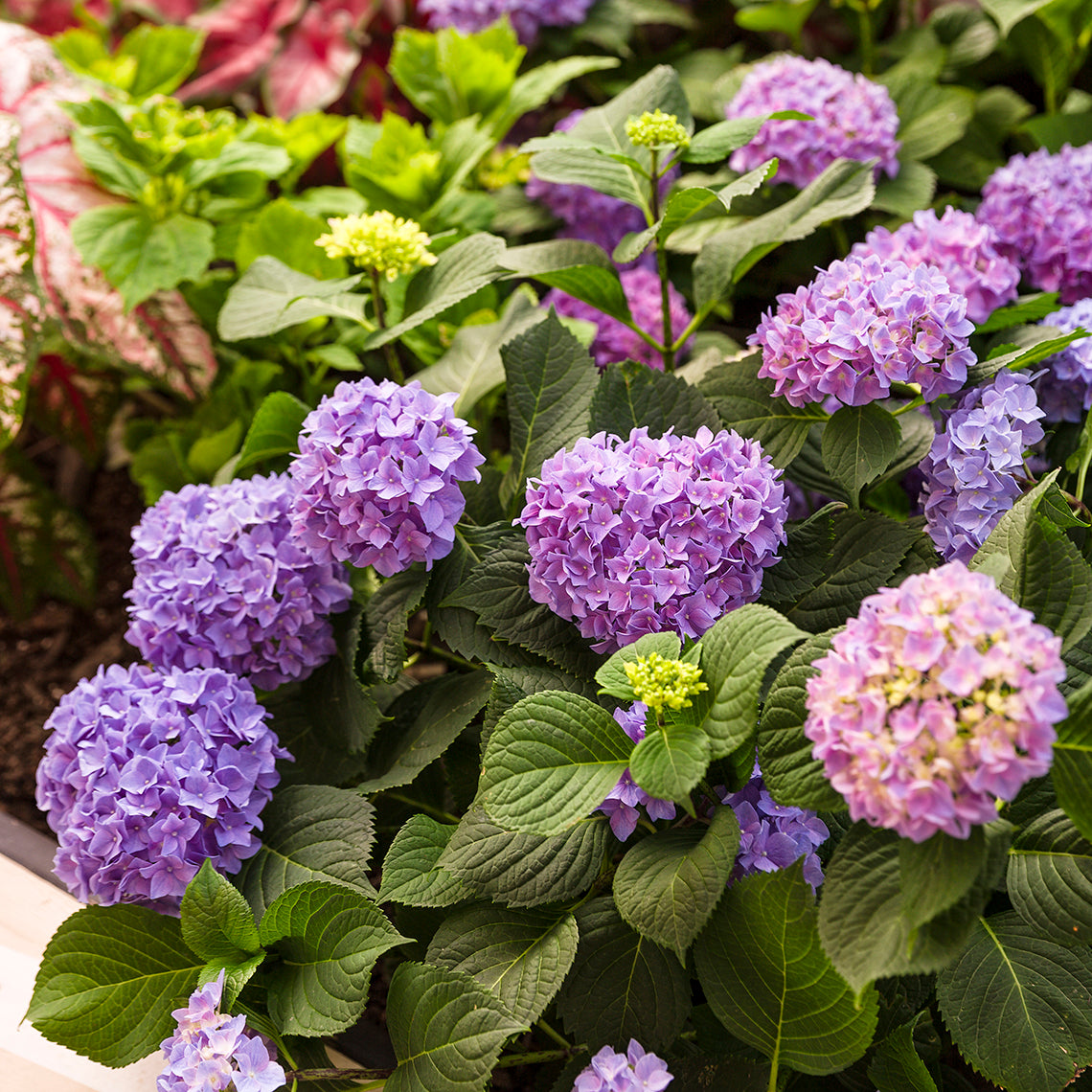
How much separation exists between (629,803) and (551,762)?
7cm

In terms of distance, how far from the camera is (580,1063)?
84 cm

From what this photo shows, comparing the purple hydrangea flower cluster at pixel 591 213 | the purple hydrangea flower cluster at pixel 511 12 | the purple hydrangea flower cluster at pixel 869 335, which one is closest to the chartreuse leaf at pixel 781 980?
the purple hydrangea flower cluster at pixel 869 335

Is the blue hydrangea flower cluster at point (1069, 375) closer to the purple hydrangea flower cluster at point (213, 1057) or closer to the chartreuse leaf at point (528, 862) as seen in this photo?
the chartreuse leaf at point (528, 862)

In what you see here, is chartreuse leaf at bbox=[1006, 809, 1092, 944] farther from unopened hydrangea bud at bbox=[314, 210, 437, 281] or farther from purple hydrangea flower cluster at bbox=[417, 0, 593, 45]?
purple hydrangea flower cluster at bbox=[417, 0, 593, 45]

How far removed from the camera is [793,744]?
710 mm

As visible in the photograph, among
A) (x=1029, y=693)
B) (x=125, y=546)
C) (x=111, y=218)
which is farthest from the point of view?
(x=125, y=546)

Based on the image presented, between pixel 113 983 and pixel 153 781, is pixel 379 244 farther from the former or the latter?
pixel 113 983

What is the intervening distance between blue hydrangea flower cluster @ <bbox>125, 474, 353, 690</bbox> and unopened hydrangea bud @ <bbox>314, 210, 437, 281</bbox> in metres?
0.26

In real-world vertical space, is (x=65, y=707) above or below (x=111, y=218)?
below

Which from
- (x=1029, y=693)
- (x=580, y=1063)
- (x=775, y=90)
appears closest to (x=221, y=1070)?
(x=580, y=1063)

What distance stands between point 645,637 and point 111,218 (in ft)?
3.66

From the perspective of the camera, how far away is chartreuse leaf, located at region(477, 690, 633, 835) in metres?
0.75

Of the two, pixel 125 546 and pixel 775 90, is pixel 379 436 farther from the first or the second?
pixel 125 546

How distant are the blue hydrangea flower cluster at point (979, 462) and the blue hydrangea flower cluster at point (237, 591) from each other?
61cm
